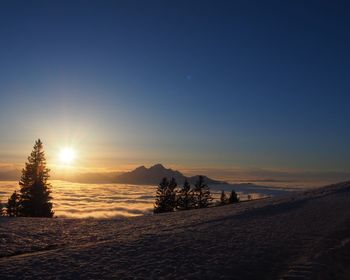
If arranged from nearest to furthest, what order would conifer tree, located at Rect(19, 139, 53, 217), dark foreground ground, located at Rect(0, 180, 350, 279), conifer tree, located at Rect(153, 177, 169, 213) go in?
dark foreground ground, located at Rect(0, 180, 350, 279), conifer tree, located at Rect(19, 139, 53, 217), conifer tree, located at Rect(153, 177, 169, 213)

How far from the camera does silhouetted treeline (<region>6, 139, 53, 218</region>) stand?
48812 millimetres

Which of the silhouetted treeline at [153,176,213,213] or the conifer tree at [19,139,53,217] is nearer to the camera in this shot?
the conifer tree at [19,139,53,217]

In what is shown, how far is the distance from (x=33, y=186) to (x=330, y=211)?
38.3 m

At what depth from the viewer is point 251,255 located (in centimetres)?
1232

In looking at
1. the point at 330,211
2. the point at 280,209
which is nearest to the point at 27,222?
the point at 280,209

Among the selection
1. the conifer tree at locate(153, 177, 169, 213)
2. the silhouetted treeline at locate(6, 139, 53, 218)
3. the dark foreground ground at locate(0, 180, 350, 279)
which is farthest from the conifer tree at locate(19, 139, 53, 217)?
the dark foreground ground at locate(0, 180, 350, 279)

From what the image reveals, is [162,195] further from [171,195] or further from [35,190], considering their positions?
[35,190]

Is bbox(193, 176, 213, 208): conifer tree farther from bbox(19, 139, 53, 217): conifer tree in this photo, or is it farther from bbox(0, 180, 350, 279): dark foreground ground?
bbox(0, 180, 350, 279): dark foreground ground

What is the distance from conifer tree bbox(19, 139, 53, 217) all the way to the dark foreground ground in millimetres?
30371

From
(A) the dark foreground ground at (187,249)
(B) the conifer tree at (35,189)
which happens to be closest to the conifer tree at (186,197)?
(B) the conifer tree at (35,189)

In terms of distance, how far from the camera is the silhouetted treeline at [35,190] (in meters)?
48.8

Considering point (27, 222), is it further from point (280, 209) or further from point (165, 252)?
point (280, 209)

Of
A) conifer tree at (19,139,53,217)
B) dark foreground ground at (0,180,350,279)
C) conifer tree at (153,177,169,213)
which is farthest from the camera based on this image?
conifer tree at (153,177,169,213)

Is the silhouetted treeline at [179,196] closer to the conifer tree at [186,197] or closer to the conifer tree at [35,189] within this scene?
the conifer tree at [186,197]
